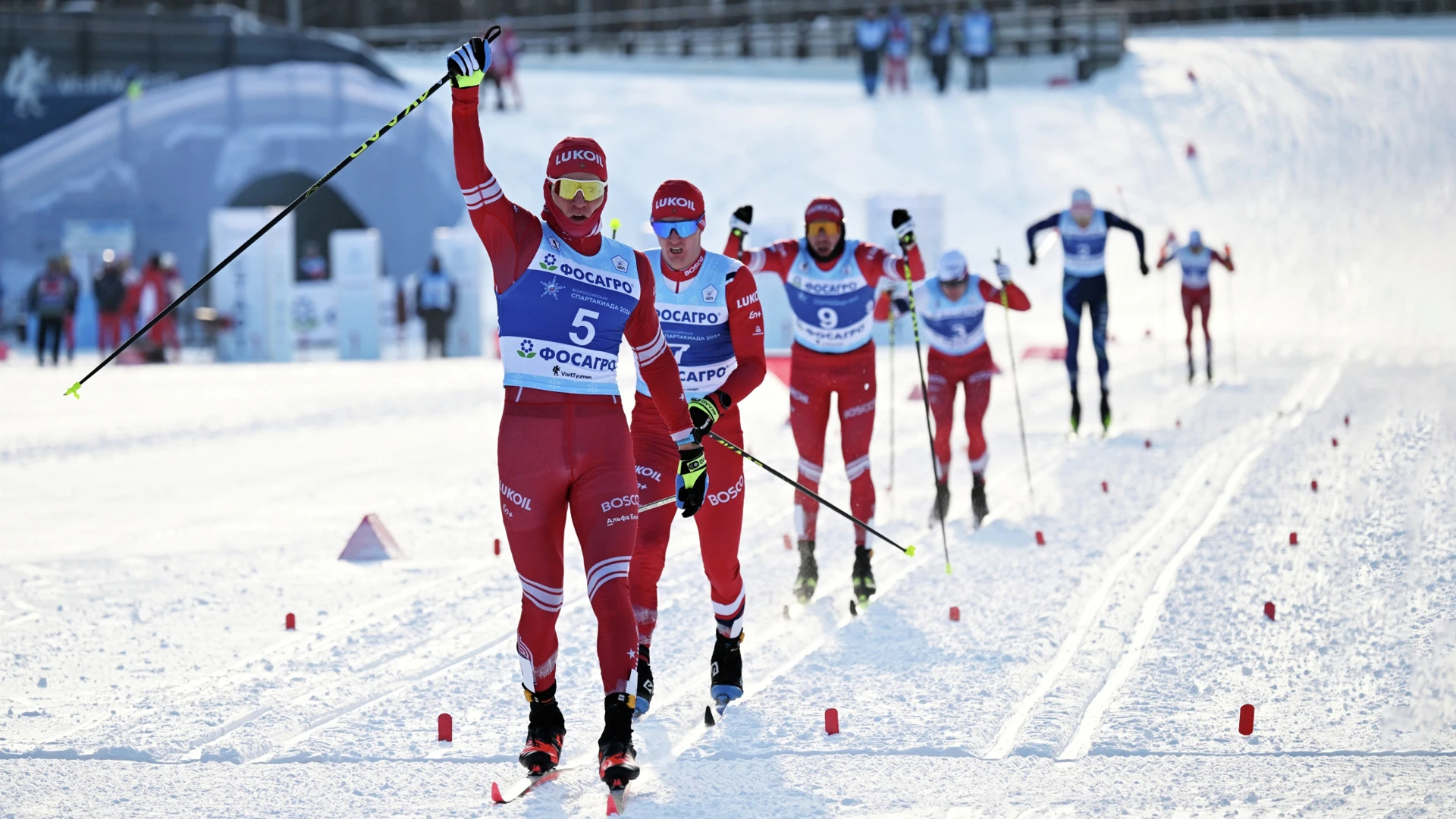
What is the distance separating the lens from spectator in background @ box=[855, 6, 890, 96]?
35.4 metres

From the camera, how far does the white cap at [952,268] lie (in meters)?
10.8

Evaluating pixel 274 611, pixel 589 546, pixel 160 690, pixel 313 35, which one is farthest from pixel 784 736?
pixel 313 35

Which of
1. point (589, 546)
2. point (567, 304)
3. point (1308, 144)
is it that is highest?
point (1308, 144)

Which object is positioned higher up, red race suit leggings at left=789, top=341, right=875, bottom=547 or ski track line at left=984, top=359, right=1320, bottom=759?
red race suit leggings at left=789, top=341, right=875, bottom=547

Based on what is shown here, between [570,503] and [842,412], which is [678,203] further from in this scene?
[842,412]

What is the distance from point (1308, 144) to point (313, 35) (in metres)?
21.1

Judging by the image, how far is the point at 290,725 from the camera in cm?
599

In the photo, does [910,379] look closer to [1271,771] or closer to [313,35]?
[1271,771]

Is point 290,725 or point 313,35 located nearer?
point 290,725

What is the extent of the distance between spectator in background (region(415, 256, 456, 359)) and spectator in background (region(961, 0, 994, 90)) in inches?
677

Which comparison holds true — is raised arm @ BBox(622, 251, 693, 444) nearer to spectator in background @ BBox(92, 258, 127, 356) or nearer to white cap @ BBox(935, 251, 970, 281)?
white cap @ BBox(935, 251, 970, 281)

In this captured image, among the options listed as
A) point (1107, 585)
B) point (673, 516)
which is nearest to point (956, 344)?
point (1107, 585)

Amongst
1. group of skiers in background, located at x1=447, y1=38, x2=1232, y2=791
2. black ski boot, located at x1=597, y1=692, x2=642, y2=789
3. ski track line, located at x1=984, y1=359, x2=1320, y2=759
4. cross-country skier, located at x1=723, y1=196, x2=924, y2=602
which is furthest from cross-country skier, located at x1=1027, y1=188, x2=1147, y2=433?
black ski boot, located at x1=597, y1=692, x2=642, y2=789

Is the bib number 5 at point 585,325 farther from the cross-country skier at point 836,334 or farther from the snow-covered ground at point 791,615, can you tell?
the cross-country skier at point 836,334
